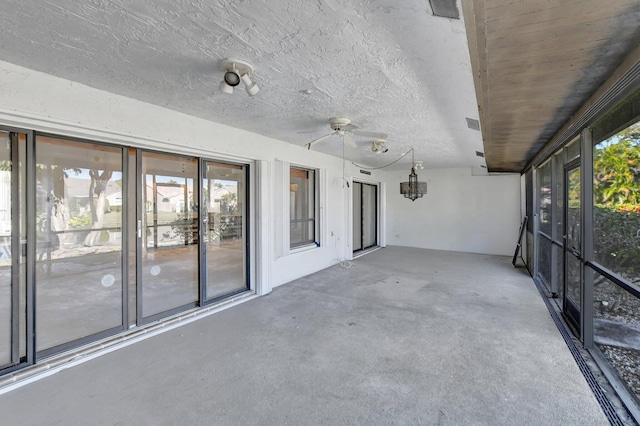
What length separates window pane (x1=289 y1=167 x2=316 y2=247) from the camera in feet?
18.0

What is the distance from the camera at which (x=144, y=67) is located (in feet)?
7.11

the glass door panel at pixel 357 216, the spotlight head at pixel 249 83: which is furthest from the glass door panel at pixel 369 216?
the spotlight head at pixel 249 83

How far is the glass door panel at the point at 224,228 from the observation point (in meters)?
3.87

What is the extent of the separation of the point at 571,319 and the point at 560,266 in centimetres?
97

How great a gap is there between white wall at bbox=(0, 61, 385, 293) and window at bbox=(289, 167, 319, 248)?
229 millimetres

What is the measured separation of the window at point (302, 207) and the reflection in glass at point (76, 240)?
287cm

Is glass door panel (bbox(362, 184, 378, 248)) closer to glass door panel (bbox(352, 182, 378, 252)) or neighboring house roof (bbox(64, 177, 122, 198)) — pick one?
glass door panel (bbox(352, 182, 378, 252))

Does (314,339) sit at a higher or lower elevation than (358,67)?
lower

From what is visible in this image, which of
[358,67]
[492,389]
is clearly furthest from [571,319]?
[358,67]

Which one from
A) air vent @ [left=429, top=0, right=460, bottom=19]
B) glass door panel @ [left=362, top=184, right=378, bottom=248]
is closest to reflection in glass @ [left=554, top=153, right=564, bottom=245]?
air vent @ [left=429, top=0, right=460, bottom=19]

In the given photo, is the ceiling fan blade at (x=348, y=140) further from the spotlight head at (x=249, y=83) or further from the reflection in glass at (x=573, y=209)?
the reflection in glass at (x=573, y=209)

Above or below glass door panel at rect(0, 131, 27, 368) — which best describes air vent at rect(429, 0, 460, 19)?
above

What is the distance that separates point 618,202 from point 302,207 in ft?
14.5

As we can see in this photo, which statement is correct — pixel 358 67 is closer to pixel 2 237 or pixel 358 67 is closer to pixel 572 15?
pixel 572 15
